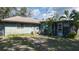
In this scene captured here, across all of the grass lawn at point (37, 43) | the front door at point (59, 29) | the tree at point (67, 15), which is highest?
the tree at point (67, 15)

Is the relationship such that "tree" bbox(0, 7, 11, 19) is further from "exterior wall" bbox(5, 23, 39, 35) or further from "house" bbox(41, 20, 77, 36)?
"house" bbox(41, 20, 77, 36)

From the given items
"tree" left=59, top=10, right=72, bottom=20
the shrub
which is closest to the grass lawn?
the shrub

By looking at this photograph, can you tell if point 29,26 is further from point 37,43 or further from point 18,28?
point 37,43

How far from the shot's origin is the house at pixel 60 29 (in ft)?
14.9

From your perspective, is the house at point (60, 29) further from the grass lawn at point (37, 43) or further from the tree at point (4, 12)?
the tree at point (4, 12)

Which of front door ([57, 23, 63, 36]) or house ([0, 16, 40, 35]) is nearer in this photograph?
house ([0, 16, 40, 35])

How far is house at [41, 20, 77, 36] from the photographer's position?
4535 mm

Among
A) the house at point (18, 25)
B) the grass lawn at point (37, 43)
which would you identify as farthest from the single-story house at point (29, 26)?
the grass lawn at point (37, 43)

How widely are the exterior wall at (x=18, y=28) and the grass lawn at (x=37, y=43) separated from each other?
10cm

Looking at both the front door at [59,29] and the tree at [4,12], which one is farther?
the front door at [59,29]

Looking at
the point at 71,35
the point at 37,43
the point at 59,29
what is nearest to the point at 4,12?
the point at 37,43

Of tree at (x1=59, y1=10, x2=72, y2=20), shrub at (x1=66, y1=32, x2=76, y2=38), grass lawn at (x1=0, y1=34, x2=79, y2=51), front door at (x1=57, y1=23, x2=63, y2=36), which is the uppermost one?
tree at (x1=59, y1=10, x2=72, y2=20)
